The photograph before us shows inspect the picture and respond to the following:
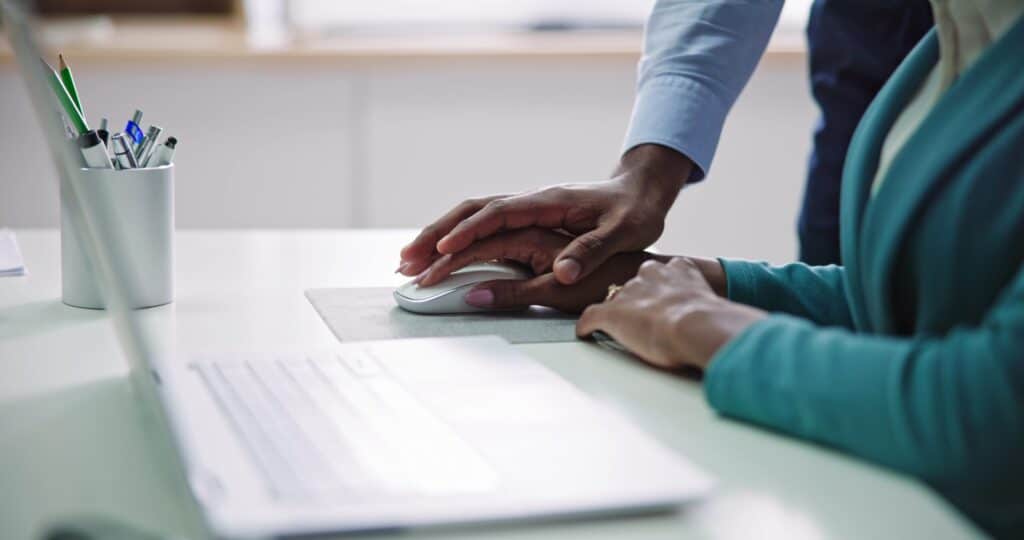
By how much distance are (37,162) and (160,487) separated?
2.33 metres

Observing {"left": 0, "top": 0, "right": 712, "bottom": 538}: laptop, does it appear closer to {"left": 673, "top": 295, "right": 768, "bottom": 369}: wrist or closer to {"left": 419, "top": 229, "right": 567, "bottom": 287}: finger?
{"left": 673, "top": 295, "right": 768, "bottom": 369}: wrist

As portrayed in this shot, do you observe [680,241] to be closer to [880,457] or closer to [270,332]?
[270,332]

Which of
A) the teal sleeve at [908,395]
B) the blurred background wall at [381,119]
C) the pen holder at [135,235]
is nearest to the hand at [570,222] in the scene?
the pen holder at [135,235]

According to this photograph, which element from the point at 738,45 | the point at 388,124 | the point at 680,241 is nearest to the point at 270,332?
the point at 738,45

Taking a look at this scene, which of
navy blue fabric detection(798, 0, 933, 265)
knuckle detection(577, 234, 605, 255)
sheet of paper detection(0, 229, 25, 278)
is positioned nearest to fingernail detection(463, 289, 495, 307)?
knuckle detection(577, 234, 605, 255)

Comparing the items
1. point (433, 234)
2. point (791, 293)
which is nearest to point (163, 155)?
point (433, 234)

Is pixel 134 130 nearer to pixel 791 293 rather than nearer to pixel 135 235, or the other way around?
pixel 135 235

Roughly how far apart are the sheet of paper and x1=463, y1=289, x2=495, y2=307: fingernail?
0.50 meters

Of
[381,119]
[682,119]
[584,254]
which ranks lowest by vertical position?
[381,119]

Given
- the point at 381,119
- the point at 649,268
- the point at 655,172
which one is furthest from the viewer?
the point at 381,119

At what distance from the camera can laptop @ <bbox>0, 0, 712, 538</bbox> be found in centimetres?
61

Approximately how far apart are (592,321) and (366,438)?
329 millimetres

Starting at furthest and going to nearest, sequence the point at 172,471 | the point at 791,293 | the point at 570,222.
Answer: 1. the point at 570,222
2. the point at 791,293
3. the point at 172,471

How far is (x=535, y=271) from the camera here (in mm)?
1157
